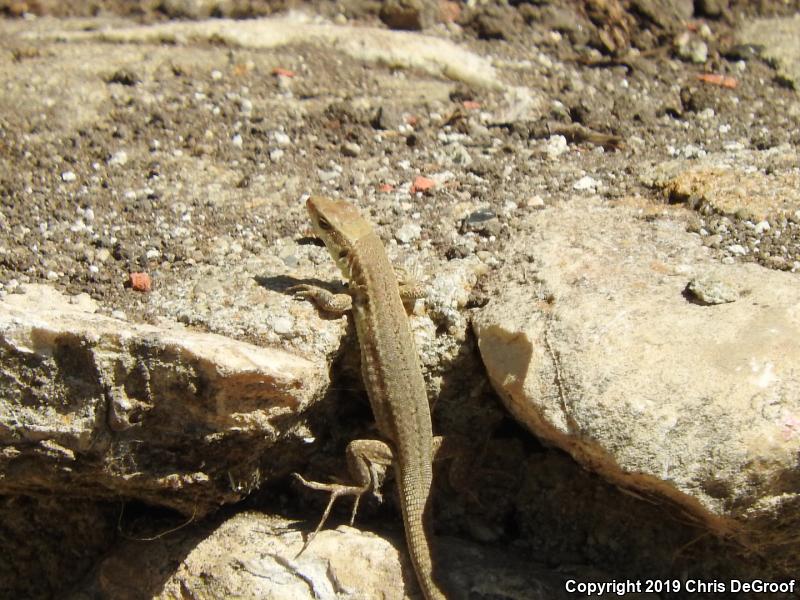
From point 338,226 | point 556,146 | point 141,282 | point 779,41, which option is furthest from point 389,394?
point 779,41

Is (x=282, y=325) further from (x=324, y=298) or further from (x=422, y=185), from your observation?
(x=422, y=185)

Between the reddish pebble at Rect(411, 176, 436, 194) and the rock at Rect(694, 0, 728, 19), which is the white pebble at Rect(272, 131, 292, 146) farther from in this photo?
the rock at Rect(694, 0, 728, 19)

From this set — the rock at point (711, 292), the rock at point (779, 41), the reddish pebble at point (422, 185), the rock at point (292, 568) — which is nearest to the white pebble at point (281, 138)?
Result: the reddish pebble at point (422, 185)

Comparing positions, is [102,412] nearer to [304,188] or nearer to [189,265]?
[189,265]

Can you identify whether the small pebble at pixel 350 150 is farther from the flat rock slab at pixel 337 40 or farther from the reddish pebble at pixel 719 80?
the reddish pebble at pixel 719 80

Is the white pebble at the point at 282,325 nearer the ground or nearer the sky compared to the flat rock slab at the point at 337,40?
nearer the ground

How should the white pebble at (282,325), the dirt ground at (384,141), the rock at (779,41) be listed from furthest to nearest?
the rock at (779,41) → the dirt ground at (384,141) → the white pebble at (282,325)
